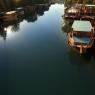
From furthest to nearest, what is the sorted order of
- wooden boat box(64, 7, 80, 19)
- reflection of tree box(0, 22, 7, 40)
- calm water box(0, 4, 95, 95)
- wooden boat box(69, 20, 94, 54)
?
wooden boat box(64, 7, 80, 19), reflection of tree box(0, 22, 7, 40), wooden boat box(69, 20, 94, 54), calm water box(0, 4, 95, 95)

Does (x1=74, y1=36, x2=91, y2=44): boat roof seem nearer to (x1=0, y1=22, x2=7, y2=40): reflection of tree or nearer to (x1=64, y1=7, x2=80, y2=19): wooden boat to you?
(x1=0, y1=22, x2=7, y2=40): reflection of tree

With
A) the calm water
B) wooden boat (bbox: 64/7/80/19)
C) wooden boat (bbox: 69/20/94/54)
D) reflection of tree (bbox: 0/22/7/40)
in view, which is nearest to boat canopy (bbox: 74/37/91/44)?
wooden boat (bbox: 69/20/94/54)

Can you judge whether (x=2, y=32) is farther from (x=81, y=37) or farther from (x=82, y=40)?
(x=82, y=40)

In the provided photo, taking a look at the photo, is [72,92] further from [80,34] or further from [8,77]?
[80,34]

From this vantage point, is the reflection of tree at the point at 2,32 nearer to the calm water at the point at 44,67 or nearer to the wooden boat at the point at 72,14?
the calm water at the point at 44,67

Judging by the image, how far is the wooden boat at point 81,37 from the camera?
42.8 meters

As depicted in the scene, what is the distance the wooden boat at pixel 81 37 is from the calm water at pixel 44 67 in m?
1.65

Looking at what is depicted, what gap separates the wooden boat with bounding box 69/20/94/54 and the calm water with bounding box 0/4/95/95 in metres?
1.65

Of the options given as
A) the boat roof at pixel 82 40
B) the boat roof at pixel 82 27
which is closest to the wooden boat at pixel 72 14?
the boat roof at pixel 82 27

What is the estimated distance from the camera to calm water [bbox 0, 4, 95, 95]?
30781mm

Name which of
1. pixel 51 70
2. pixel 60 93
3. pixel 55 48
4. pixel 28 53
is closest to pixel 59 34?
pixel 55 48

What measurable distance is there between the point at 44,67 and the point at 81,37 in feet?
43.4

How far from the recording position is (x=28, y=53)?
148ft

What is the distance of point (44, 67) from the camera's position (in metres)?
37.8
